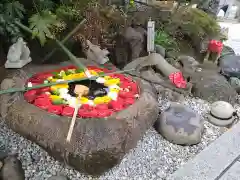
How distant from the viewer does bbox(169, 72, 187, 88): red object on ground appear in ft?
13.9

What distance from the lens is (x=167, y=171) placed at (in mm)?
3174

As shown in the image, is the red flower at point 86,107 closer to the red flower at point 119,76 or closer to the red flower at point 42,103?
the red flower at point 42,103

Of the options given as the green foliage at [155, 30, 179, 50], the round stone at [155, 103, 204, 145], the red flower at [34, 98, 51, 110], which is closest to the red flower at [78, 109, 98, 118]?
the red flower at [34, 98, 51, 110]

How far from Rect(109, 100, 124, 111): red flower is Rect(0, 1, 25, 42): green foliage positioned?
4.47 ft

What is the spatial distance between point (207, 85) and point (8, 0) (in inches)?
106

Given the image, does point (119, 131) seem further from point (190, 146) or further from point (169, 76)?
point (169, 76)

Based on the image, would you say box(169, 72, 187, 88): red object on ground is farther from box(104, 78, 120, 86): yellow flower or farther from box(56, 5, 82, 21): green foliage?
box(56, 5, 82, 21): green foliage

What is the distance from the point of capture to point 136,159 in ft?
10.8

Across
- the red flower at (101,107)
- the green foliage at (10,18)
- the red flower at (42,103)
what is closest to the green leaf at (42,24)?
the green foliage at (10,18)

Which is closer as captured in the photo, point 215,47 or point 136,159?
point 136,159

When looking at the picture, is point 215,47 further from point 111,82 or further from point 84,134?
point 84,134

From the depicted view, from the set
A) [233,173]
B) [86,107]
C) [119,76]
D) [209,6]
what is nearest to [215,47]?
[119,76]

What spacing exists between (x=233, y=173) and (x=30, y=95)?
2088 mm

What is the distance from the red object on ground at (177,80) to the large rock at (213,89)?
0.25m
